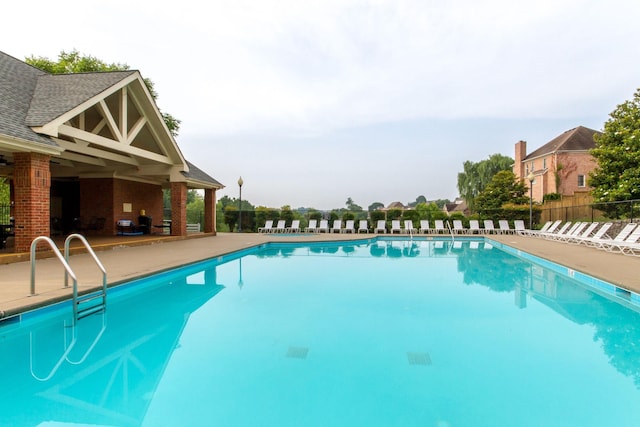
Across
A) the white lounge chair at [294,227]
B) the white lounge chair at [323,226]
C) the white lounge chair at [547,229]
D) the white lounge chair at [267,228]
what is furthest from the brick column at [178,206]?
the white lounge chair at [547,229]

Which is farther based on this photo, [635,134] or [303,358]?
[635,134]

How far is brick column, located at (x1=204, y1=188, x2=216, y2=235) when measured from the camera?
687 inches

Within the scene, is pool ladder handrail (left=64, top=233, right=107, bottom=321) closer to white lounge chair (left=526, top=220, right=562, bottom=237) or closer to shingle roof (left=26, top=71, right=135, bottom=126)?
shingle roof (left=26, top=71, right=135, bottom=126)

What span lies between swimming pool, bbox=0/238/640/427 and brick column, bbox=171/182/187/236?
25.2 feet

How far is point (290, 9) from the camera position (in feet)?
38.3

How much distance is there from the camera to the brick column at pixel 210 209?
17453mm

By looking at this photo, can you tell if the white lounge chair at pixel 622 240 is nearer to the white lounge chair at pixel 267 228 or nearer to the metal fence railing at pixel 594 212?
the metal fence railing at pixel 594 212

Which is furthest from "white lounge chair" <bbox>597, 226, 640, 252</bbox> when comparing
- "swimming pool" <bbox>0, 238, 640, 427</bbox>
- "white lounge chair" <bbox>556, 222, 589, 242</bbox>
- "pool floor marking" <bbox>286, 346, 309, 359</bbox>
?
"pool floor marking" <bbox>286, 346, 309, 359</bbox>

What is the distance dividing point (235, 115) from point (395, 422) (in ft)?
58.4

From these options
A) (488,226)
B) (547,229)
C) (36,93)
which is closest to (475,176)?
(488,226)

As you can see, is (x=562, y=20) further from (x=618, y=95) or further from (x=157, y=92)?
(x=157, y=92)

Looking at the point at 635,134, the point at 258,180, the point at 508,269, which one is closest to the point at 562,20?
the point at 508,269

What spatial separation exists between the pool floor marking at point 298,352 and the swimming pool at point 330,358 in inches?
0.4

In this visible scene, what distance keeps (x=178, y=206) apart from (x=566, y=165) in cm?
3204
